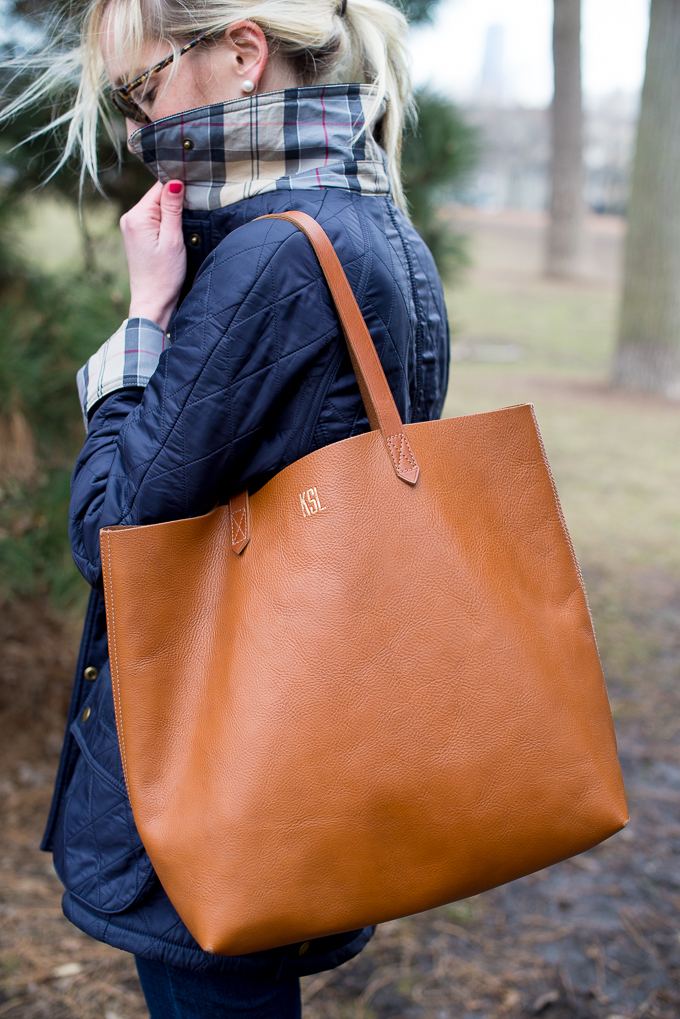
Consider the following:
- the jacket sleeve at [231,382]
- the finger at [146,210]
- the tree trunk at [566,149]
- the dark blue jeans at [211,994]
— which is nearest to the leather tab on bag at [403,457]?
the jacket sleeve at [231,382]

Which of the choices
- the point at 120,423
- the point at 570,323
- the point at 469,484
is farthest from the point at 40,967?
the point at 570,323

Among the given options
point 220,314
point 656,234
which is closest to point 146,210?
point 220,314

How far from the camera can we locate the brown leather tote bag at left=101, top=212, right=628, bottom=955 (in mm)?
892

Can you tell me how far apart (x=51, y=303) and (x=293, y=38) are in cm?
164

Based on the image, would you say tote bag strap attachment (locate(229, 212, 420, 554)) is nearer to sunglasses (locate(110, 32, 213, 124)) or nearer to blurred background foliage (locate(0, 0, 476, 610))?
sunglasses (locate(110, 32, 213, 124))

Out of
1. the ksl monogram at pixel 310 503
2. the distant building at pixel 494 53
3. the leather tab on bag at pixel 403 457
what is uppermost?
the leather tab on bag at pixel 403 457

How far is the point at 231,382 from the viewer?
3.05 ft

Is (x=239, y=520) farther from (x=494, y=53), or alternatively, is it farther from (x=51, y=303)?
(x=494, y=53)

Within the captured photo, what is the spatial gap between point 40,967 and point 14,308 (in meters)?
1.85

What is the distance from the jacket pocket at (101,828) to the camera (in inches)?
42.1

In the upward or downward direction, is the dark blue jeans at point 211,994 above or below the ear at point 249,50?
below

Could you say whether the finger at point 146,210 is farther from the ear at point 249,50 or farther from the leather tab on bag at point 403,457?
the leather tab on bag at point 403,457

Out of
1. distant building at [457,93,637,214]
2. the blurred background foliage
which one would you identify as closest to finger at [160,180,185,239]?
the blurred background foliage

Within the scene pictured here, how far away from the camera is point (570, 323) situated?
14453mm
